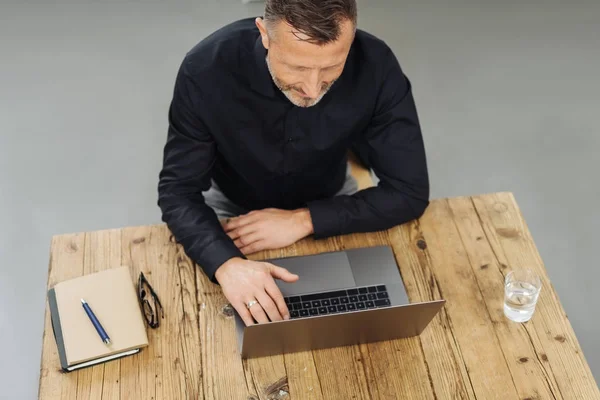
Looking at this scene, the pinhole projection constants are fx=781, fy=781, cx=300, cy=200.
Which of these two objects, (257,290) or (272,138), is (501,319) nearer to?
(257,290)

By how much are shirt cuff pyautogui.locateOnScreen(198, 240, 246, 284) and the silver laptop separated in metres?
0.11

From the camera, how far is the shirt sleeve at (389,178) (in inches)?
77.4

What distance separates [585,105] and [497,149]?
527mm

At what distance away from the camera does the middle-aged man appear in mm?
1887

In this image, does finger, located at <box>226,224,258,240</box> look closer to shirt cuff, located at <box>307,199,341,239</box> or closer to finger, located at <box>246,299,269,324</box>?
shirt cuff, located at <box>307,199,341,239</box>

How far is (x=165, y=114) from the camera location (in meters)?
3.48

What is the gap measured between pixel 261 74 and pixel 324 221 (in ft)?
1.30

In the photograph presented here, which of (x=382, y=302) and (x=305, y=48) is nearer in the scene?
(x=305, y=48)

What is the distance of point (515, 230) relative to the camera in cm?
198

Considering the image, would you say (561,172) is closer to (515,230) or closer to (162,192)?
(515,230)

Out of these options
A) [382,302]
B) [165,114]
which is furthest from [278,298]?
[165,114]

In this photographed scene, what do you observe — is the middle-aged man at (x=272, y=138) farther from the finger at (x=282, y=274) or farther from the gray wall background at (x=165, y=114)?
the gray wall background at (x=165, y=114)

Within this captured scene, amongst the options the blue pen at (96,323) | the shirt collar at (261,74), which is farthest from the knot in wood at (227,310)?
the shirt collar at (261,74)

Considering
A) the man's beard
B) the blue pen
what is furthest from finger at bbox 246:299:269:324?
the man's beard
